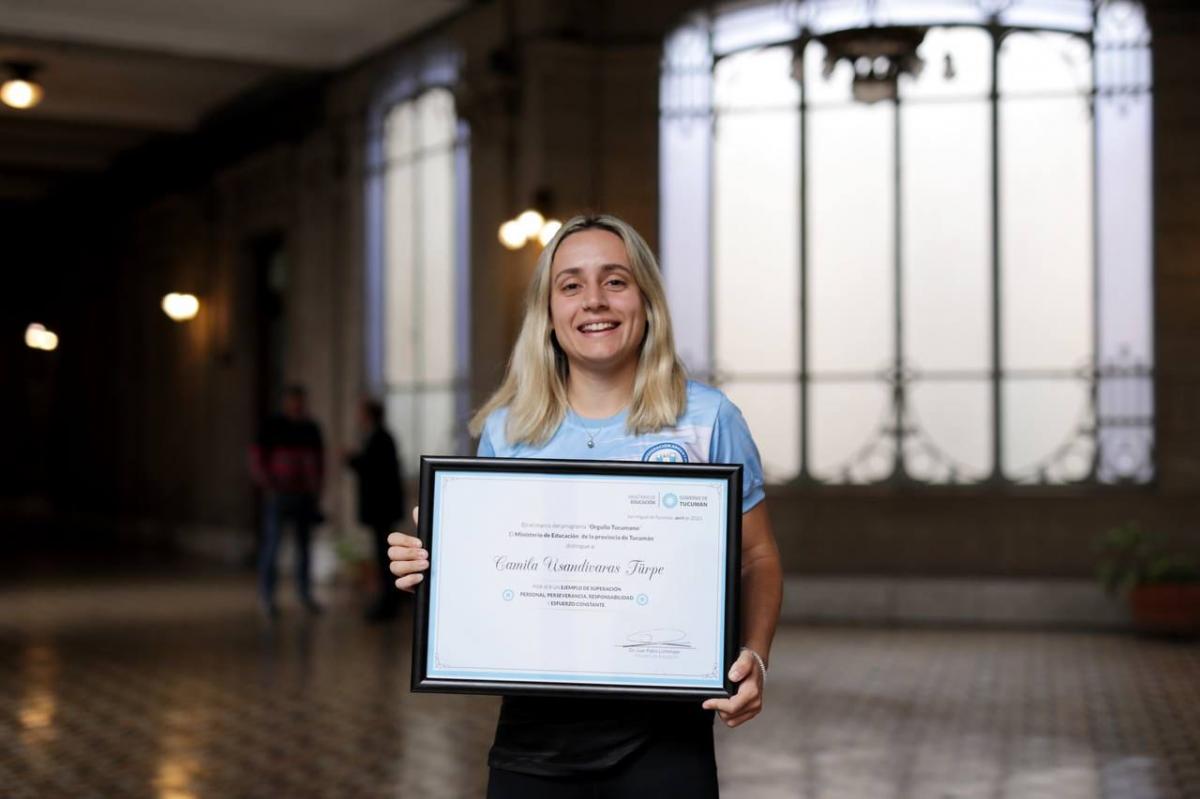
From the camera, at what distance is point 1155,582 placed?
37.9ft

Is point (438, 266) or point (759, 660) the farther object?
point (438, 266)

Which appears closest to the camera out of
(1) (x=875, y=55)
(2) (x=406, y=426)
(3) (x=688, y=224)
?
(1) (x=875, y=55)

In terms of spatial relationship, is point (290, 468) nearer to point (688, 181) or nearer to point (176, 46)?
point (688, 181)

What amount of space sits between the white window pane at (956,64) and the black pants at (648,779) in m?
10.6

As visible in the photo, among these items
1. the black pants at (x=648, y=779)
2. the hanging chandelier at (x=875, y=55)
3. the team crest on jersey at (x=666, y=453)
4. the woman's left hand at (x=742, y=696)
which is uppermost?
the hanging chandelier at (x=875, y=55)

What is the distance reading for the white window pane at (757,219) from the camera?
13.2m

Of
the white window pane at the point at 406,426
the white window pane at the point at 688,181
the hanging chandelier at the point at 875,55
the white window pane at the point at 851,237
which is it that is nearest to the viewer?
the hanging chandelier at the point at 875,55

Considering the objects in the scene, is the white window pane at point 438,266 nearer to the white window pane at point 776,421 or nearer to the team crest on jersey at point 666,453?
the white window pane at point 776,421

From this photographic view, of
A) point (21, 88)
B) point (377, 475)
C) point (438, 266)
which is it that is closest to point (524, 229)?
point (377, 475)

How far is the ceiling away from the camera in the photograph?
14.8 meters

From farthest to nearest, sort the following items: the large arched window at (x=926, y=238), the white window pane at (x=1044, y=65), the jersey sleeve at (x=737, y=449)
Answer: the white window pane at (x=1044, y=65) < the large arched window at (x=926, y=238) < the jersey sleeve at (x=737, y=449)

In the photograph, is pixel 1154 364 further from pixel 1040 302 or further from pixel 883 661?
pixel 883 661

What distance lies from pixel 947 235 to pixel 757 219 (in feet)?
4.85
